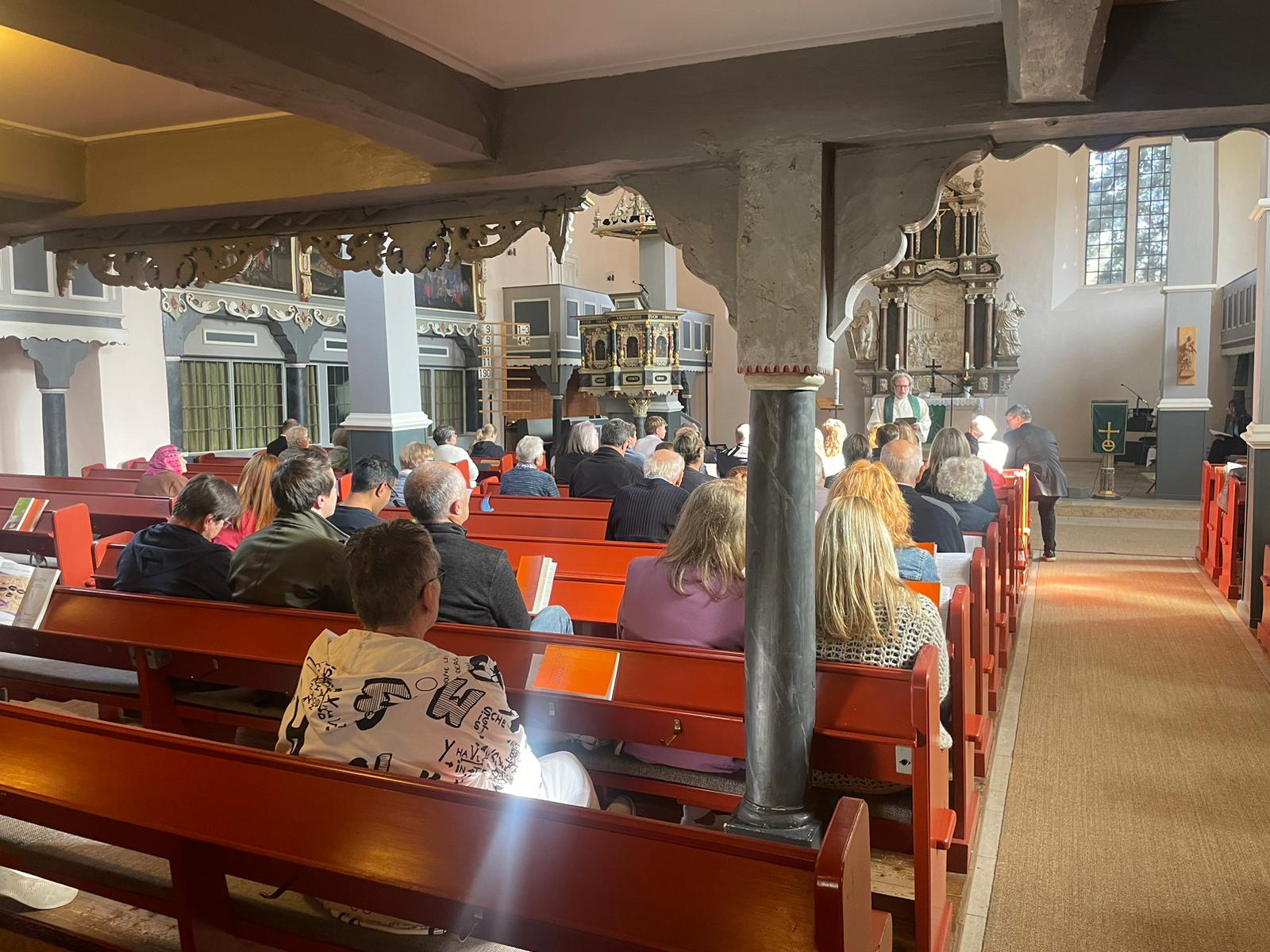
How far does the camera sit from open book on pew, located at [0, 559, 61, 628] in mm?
3607

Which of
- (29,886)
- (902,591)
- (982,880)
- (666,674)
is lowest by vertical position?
(982,880)

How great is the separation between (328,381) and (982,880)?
43.5ft

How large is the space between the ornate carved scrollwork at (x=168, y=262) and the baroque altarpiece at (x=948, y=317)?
43.5ft

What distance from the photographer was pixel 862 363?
17.4m

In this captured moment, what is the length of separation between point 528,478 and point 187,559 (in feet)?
11.9

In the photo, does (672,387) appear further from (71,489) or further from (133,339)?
(71,489)

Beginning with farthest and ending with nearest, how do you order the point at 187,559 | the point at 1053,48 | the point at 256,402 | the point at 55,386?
the point at 256,402
the point at 55,386
the point at 187,559
the point at 1053,48

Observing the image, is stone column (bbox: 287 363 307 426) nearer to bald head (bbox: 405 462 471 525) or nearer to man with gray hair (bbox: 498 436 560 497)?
man with gray hair (bbox: 498 436 560 497)

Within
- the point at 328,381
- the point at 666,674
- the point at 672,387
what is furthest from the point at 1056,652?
the point at 328,381

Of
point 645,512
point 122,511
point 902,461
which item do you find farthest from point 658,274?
point 645,512

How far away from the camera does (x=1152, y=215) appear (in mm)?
16719

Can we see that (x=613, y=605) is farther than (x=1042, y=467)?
No

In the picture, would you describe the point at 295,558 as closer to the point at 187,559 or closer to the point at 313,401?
the point at 187,559

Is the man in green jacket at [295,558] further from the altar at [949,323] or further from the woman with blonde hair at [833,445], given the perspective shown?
the altar at [949,323]
